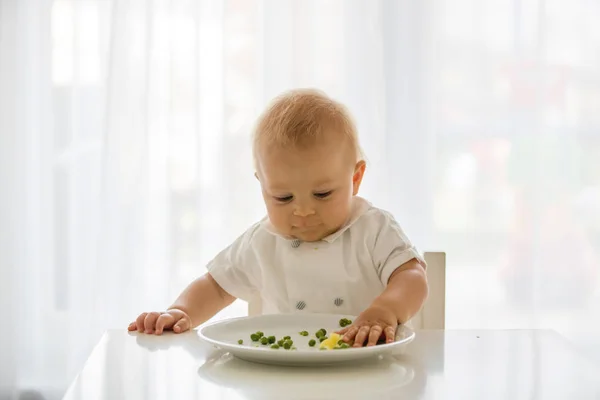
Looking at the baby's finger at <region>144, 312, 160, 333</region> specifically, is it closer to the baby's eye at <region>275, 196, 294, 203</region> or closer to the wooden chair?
the baby's eye at <region>275, 196, 294, 203</region>

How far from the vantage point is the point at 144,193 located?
2.62 m

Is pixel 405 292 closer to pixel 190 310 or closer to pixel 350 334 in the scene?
pixel 350 334

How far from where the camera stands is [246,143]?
266 centimetres

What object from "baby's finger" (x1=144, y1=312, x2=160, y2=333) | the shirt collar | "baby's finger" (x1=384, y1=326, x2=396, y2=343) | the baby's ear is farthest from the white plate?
the baby's ear

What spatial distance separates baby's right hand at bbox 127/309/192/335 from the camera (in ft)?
4.34

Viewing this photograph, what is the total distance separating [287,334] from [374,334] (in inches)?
7.3

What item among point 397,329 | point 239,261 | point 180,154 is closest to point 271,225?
point 239,261

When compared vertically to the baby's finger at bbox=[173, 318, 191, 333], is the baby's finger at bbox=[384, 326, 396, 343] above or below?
above

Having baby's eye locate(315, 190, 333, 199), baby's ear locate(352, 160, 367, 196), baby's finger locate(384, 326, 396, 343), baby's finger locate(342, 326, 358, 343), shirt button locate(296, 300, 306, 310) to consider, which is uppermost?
baby's ear locate(352, 160, 367, 196)

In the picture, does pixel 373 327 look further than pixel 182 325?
No

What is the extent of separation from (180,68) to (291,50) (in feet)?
1.09

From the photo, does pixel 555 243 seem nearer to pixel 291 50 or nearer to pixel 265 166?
pixel 291 50

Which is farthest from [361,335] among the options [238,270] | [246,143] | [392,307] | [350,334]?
[246,143]

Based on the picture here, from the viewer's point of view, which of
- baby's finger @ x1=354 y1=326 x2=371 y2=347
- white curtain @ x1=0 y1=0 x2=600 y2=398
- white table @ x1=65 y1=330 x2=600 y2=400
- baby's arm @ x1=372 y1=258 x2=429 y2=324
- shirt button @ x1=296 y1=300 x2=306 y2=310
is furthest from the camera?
white curtain @ x1=0 y1=0 x2=600 y2=398
